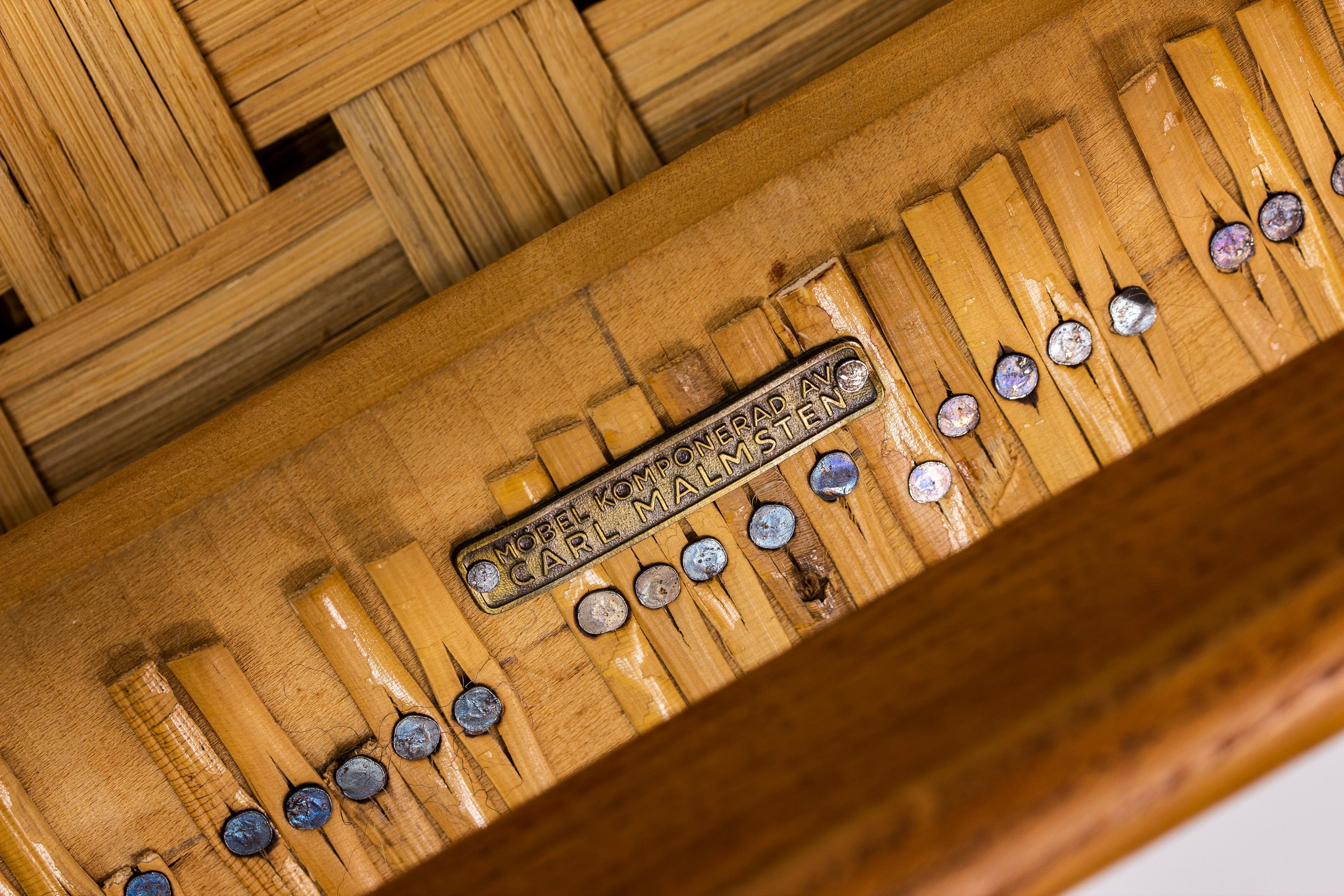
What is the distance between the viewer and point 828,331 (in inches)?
53.3

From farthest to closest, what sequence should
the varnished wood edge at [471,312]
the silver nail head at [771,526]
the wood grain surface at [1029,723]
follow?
the silver nail head at [771,526] → the varnished wood edge at [471,312] → the wood grain surface at [1029,723]

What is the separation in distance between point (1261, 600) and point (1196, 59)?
130 centimetres

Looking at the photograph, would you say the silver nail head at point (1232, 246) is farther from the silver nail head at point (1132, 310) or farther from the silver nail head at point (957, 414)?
the silver nail head at point (957, 414)

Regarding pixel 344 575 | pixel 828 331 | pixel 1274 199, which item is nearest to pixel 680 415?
pixel 828 331

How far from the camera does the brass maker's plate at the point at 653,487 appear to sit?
1.33 metres

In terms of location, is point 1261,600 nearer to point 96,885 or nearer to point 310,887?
point 310,887

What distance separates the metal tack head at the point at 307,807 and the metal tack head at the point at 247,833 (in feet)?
0.12

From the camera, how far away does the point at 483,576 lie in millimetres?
1336

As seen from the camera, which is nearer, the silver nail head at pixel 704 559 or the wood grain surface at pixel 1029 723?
the wood grain surface at pixel 1029 723

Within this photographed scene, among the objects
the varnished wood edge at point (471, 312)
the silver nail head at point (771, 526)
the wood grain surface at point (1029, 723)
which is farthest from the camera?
the silver nail head at point (771, 526)

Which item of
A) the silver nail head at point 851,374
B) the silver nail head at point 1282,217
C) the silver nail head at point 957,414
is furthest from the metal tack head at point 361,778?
the silver nail head at point 1282,217

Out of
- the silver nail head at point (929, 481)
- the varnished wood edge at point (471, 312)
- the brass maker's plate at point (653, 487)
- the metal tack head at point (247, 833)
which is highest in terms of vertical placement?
the varnished wood edge at point (471, 312)

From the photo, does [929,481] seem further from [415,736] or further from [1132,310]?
[415,736]

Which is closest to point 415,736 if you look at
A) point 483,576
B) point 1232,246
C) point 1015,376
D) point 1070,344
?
point 483,576
